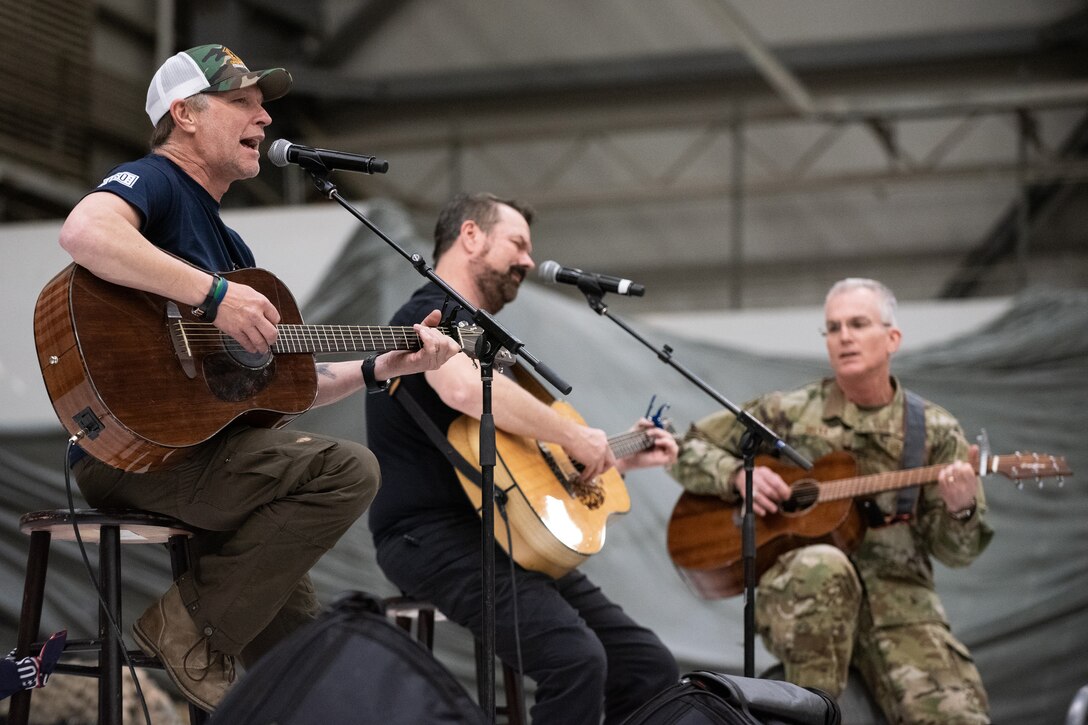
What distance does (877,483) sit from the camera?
3809mm

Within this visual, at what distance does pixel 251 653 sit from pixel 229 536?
0.36 m

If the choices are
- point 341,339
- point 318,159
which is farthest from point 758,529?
point 318,159

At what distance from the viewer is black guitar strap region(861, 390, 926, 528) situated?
382 cm

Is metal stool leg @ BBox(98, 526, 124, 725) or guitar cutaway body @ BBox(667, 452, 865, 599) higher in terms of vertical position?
guitar cutaway body @ BBox(667, 452, 865, 599)

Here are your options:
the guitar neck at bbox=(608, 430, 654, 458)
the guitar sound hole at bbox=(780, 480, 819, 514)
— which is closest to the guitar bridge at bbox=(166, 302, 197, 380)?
the guitar neck at bbox=(608, 430, 654, 458)

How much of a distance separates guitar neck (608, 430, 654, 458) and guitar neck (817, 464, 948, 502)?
64 cm

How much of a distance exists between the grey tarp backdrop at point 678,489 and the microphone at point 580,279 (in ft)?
6.61

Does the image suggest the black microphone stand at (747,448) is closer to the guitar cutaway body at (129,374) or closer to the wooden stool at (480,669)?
the wooden stool at (480,669)

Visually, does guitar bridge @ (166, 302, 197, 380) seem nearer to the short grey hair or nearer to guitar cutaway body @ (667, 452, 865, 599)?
guitar cutaway body @ (667, 452, 865, 599)

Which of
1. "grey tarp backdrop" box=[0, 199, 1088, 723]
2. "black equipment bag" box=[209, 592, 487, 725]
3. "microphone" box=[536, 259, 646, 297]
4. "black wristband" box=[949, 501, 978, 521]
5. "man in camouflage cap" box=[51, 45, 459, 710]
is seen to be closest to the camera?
"black equipment bag" box=[209, 592, 487, 725]

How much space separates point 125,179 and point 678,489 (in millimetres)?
3344

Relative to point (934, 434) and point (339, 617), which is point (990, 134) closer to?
point (934, 434)

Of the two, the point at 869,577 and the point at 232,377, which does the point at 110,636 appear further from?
the point at 869,577

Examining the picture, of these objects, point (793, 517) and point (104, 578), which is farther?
point (793, 517)
